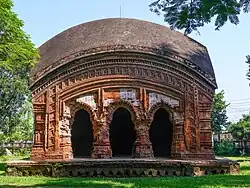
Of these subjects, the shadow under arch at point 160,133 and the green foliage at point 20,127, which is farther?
the green foliage at point 20,127

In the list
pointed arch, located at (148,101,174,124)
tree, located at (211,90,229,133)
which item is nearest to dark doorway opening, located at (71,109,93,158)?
pointed arch, located at (148,101,174,124)

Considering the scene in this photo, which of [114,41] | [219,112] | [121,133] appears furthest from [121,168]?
[219,112]

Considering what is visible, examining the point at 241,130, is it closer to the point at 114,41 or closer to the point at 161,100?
the point at 161,100

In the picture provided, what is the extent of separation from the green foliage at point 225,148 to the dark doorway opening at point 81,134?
13633mm

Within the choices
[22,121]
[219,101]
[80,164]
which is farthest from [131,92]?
[219,101]

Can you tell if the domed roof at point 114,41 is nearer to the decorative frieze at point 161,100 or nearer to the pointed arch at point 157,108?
the decorative frieze at point 161,100

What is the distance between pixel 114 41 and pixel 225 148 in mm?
17528

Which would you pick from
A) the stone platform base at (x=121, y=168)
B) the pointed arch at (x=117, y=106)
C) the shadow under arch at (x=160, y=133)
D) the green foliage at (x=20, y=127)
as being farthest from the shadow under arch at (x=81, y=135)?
the green foliage at (x=20, y=127)

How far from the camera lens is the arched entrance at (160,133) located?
2108 centimetres

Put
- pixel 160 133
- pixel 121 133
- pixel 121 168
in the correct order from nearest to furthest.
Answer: pixel 121 168 < pixel 160 133 < pixel 121 133

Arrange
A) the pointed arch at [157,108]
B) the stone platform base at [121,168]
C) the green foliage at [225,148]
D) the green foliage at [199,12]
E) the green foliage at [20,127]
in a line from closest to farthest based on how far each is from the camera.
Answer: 1. the green foliage at [199,12]
2. the stone platform base at [121,168]
3. the pointed arch at [157,108]
4. the green foliage at [225,148]
5. the green foliage at [20,127]

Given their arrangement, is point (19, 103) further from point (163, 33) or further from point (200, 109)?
point (200, 109)

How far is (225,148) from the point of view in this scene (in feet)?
103

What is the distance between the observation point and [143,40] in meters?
18.2
